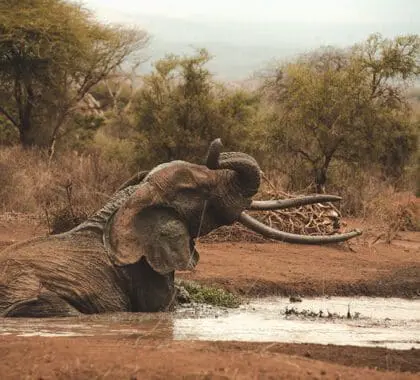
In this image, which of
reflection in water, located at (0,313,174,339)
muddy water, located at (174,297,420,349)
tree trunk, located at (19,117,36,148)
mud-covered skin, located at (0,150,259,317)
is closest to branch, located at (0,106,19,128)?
tree trunk, located at (19,117,36,148)

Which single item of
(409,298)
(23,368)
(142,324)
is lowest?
(409,298)

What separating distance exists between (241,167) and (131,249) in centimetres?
141

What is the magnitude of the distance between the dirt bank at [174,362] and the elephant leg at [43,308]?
6.02 feet

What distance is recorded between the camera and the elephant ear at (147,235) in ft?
34.5

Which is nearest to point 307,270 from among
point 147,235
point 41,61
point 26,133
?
point 147,235

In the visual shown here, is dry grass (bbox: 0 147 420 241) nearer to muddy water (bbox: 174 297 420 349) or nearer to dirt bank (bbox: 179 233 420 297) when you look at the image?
dirt bank (bbox: 179 233 420 297)

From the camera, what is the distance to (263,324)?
1068 centimetres

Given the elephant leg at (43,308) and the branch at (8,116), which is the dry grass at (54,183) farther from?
the branch at (8,116)

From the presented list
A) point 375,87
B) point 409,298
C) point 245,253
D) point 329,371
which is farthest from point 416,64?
point 329,371

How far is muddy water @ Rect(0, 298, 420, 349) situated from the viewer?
9.31 m

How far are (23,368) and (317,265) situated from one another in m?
9.66

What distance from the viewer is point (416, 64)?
99.1ft

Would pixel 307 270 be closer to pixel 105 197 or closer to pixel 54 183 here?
pixel 105 197

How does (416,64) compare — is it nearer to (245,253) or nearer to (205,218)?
(245,253)
